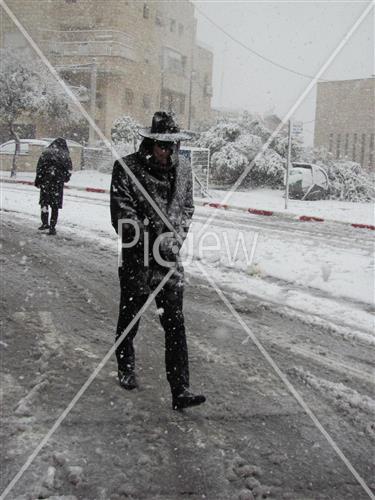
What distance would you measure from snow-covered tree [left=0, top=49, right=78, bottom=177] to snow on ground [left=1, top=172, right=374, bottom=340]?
13.2 metres

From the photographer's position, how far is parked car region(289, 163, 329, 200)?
21.4 meters

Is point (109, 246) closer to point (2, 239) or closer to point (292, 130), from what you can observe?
point (2, 239)

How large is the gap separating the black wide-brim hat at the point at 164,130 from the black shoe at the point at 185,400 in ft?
5.19

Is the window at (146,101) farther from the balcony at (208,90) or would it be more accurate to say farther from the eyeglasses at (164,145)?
the eyeglasses at (164,145)

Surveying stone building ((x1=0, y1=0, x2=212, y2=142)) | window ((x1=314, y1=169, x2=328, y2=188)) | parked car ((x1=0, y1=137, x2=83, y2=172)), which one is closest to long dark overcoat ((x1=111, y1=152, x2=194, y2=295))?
window ((x1=314, y1=169, x2=328, y2=188))

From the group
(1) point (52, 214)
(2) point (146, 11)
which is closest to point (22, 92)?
(2) point (146, 11)

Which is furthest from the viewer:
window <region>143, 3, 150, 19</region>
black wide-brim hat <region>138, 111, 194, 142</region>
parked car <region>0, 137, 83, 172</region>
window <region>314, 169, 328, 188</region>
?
window <region>143, 3, 150, 19</region>

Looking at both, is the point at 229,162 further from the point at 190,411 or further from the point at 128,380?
the point at 190,411

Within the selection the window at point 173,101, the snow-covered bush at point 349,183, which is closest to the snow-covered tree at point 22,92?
the window at point 173,101

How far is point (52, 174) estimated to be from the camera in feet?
31.7

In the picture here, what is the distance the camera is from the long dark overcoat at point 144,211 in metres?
3.55

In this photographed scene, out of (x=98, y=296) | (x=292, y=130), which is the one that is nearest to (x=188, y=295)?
(x=98, y=296)

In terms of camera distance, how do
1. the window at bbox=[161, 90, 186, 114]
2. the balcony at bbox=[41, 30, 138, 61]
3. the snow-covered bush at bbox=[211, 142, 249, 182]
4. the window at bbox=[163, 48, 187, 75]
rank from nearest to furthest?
the snow-covered bush at bbox=[211, 142, 249, 182]
the balcony at bbox=[41, 30, 138, 61]
the window at bbox=[163, 48, 187, 75]
the window at bbox=[161, 90, 186, 114]

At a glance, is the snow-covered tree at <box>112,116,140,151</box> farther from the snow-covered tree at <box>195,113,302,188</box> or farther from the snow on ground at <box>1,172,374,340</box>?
the snow on ground at <box>1,172,374,340</box>
